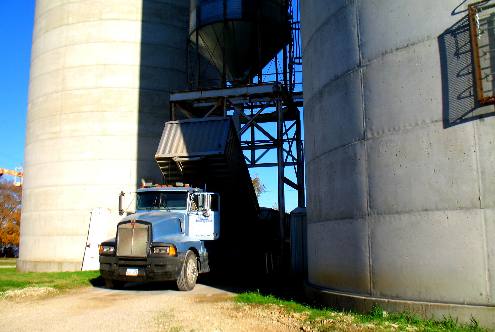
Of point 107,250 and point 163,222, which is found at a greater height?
point 163,222

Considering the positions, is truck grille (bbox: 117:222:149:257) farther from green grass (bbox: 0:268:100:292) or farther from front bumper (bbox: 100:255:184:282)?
green grass (bbox: 0:268:100:292)

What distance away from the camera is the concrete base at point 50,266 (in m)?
20.9

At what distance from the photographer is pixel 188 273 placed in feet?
41.4

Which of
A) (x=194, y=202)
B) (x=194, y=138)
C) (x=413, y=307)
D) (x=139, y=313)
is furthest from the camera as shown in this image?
(x=194, y=138)

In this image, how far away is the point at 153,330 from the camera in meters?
7.83

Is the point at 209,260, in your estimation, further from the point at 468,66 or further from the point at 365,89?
the point at 468,66

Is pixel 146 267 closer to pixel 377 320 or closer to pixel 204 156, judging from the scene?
pixel 204 156

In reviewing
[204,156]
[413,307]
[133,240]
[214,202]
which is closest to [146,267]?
[133,240]

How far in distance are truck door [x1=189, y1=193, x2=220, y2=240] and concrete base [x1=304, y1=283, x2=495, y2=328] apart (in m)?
5.03

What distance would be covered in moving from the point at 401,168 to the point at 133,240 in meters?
7.39

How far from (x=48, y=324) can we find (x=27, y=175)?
16980 mm

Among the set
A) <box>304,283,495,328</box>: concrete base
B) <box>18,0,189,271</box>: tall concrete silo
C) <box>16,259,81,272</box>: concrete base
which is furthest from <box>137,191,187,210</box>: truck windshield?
<box>16,259,81,272</box>: concrete base

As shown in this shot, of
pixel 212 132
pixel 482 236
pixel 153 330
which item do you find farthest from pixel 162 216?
pixel 482 236

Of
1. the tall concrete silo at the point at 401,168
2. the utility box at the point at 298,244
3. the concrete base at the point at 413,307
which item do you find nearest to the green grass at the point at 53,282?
the utility box at the point at 298,244
